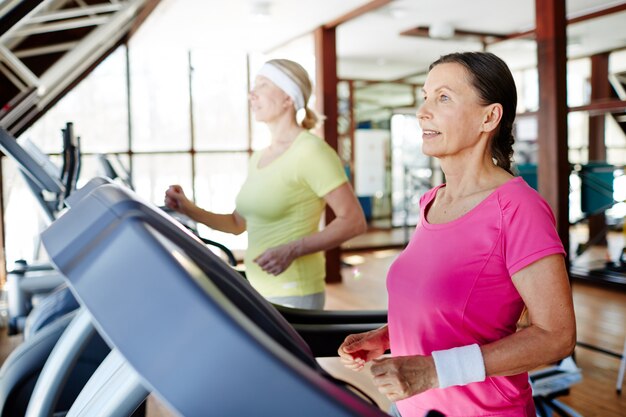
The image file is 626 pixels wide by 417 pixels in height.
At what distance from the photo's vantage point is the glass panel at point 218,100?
25.5 feet

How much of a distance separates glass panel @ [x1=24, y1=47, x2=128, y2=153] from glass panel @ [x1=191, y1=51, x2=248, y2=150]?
3.07 ft

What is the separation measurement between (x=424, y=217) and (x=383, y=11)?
16.4ft

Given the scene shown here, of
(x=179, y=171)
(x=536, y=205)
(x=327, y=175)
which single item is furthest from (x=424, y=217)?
(x=179, y=171)

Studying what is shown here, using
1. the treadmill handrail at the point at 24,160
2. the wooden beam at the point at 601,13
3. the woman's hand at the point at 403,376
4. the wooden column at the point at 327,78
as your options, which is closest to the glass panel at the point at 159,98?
the wooden column at the point at 327,78

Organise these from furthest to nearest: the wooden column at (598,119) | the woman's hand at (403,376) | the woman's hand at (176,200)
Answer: the wooden column at (598,119)
the woman's hand at (176,200)
the woman's hand at (403,376)

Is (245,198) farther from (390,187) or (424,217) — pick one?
(390,187)

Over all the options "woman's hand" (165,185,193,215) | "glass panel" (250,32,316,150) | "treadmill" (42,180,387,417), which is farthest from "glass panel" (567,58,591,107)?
"treadmill" (42,180,387,417)

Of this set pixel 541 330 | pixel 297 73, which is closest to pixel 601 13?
pixel 297 73

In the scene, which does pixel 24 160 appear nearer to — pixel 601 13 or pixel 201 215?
pixel 201 215

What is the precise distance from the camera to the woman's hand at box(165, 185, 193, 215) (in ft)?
6.97

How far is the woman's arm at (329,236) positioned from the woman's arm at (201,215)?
436 mm

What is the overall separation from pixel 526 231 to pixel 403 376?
0.35 meters

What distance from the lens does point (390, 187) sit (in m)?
10.1

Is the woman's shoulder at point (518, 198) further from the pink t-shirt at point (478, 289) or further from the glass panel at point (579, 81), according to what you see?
the glass panel at point (579, 81)
